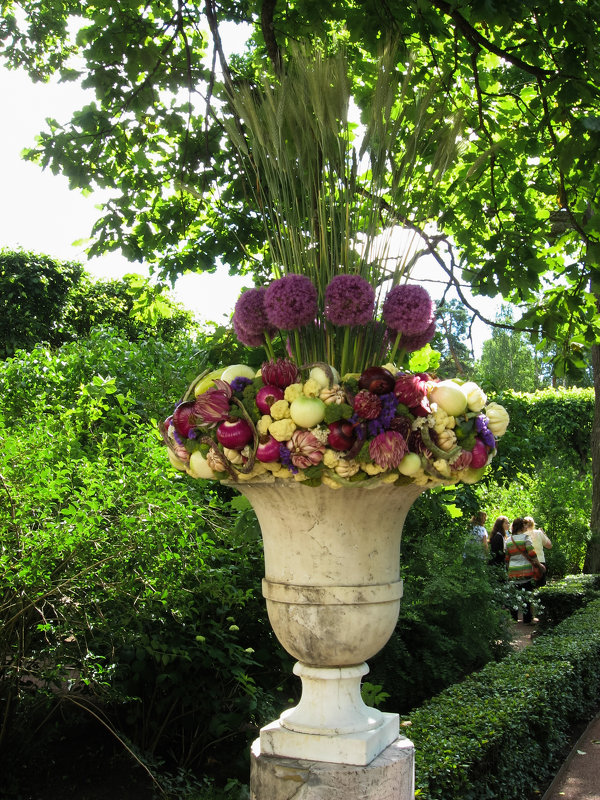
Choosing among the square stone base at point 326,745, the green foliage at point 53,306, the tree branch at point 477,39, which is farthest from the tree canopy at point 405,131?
the green foliage at point 53,306

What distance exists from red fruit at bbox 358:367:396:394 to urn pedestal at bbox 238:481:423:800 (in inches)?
10.4

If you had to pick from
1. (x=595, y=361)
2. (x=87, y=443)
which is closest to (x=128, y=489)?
(x=87, y=443)

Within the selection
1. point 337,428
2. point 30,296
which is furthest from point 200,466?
point 30,296

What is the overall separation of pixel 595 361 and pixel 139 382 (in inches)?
296

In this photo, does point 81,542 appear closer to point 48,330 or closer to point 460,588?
point 460,588

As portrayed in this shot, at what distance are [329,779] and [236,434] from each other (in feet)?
2.94

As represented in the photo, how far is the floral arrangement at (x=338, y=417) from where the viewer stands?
1.73 metres

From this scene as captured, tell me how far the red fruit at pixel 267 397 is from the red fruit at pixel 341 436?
157 mm

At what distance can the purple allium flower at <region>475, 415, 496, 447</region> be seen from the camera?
72.4 inches

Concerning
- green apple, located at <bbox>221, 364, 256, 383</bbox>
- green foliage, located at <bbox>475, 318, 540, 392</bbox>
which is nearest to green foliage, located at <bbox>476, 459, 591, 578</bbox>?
green apple, located at <bbox>221, 364, 256, 383</bbox>

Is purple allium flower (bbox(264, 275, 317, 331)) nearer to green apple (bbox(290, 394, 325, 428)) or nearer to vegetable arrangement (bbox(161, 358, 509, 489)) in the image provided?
vegetable arrangement (bbox(161, 358, 509, 489))

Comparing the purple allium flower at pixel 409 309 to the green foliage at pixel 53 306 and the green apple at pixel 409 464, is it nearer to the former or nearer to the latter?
the green apple at pixel 409 464

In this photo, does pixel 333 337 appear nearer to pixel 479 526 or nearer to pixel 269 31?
pixel 269 31

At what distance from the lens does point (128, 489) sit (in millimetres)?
3414
